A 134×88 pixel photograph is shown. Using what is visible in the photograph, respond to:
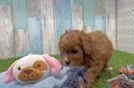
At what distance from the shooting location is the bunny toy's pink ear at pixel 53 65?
116 cm

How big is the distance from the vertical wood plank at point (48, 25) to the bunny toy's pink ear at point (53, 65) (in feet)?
4.81

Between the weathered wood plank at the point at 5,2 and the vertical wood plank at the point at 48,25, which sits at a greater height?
the weathered wood plank at the point at 5,2

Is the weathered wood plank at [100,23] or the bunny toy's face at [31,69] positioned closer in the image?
the bunny toy's face at [31,69]

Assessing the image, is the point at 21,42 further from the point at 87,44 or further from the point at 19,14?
the point at 87,44

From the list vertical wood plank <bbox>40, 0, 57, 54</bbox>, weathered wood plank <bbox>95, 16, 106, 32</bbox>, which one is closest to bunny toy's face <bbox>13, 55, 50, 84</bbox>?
vertical wood plank <bbox>40, 0, 57, 54</bbox>

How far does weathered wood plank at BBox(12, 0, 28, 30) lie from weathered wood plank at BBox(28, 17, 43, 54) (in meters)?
0.07

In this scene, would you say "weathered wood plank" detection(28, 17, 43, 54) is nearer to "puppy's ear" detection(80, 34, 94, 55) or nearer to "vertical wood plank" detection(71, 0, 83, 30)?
"vertical wood plank" detection(71, 0, 83, 30)

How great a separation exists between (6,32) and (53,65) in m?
1.44

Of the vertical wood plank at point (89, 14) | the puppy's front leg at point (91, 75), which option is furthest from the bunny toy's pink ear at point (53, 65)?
the vertical wood plank at point (89, 14)

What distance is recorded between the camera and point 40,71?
1.10m

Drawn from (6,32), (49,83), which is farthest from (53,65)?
(6,32)

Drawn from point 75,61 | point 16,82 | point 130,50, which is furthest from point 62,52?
point 130,50

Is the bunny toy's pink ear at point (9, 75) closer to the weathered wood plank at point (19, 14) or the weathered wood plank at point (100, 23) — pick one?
the weathered wood plank at point (19, 14)

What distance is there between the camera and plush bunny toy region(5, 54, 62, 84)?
3.52 feet
